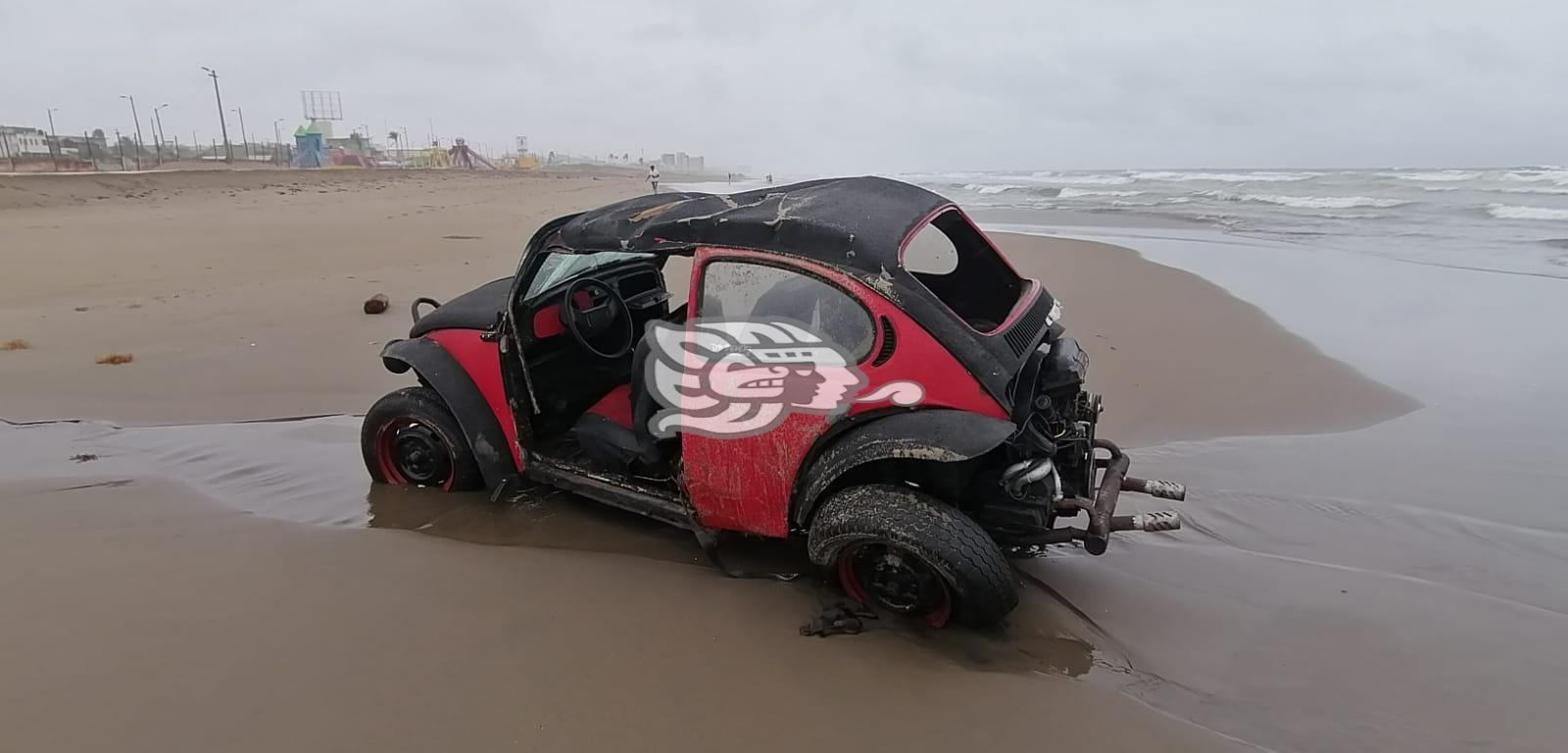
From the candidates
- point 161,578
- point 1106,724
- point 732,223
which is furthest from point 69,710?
point 1106,724

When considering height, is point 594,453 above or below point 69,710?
above

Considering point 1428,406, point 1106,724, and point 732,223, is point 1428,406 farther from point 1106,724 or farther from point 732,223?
point 732,223

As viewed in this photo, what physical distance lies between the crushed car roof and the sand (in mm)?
1325

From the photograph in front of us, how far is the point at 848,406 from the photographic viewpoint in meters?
2.90

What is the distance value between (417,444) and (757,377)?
2067 millimetres

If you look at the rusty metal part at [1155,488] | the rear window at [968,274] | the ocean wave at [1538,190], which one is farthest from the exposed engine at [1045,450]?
the ocean wave at [1538,190]

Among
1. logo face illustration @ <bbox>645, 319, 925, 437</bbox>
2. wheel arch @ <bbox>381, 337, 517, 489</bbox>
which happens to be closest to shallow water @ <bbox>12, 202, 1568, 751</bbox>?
wheel arch @ <bbox>381, 337, 517, 489</bbox>

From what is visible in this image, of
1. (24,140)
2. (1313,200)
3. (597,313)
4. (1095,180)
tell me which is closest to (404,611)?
(597,313)

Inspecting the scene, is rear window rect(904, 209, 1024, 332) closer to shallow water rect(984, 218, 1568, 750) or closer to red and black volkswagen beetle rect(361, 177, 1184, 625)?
red and black volkswagen beetle rect(361, 177, 1184, 625)

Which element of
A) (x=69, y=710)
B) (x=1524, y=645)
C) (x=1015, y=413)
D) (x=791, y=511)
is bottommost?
(x=1524, y=645)

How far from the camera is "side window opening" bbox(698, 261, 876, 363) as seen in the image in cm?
291

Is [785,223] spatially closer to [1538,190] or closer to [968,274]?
[968,274]

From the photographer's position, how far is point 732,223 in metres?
3.08

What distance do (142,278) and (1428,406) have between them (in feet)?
41.6
